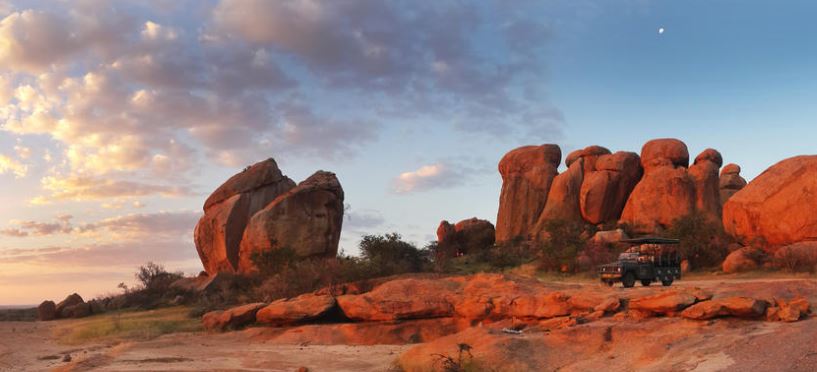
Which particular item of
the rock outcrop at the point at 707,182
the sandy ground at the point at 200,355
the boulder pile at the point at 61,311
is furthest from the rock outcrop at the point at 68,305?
the rock outcrop at the point at 707,182

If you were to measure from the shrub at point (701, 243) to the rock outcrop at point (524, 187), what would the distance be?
64.5 ft

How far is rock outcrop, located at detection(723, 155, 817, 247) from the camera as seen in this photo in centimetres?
3553

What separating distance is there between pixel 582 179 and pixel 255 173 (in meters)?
27.9

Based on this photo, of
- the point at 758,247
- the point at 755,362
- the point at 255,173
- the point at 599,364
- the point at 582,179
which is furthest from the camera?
the point at 582,179

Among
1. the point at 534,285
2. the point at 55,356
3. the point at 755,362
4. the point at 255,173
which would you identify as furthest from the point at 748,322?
the point at 255,173

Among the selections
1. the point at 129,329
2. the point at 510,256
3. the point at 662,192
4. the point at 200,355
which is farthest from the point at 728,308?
the point at 662,192

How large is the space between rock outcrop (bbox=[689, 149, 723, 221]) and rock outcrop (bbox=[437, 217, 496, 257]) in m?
18.2

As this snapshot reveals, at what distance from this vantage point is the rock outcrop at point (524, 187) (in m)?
58.8

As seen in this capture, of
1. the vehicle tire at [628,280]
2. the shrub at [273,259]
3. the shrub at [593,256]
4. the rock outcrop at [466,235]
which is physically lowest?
Answer: the vehicle tire at [628,280]

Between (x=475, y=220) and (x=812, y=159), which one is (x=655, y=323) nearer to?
(x=812, y=159)

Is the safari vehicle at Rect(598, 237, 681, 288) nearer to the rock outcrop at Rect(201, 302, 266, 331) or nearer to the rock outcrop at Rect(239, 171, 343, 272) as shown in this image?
the rock outcrop at Rect(201, 302, 266, 331)

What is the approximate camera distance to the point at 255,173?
46344mm

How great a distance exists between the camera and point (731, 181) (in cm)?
6462

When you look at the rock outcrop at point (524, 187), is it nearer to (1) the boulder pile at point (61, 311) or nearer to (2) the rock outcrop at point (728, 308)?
(1) the boulder pile at point (61, 311)
